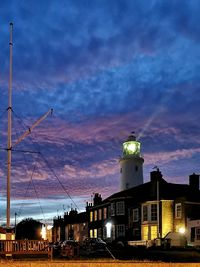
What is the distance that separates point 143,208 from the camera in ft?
241

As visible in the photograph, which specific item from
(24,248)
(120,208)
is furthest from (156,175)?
(24,248)

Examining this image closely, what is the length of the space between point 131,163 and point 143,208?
44.5 ft

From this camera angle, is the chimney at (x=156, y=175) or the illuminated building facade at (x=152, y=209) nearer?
the illuminated building facade at (x=152, y=209)

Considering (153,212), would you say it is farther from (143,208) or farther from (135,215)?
(135,215)

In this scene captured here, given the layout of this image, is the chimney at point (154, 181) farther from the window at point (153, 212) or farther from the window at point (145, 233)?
the window at point (145, 233)

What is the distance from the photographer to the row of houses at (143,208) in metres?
67.5

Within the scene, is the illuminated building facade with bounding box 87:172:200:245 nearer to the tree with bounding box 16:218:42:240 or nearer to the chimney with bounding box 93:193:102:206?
the chimney with bounding box 93:193:102:206

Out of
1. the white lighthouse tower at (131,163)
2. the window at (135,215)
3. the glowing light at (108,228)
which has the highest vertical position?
the white lighthouse tower at (131,163)

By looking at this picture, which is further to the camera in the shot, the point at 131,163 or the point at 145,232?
the point at 131,163

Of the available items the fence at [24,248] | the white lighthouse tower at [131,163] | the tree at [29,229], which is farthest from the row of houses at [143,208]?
the tree at [29,229]

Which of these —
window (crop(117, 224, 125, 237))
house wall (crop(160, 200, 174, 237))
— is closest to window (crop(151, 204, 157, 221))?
house wall (crop(160, 200, 174, 237))

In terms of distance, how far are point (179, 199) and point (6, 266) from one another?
47.9 metres

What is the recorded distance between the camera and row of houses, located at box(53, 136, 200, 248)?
67.5 meters

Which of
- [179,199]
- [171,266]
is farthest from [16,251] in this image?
[179,199]
